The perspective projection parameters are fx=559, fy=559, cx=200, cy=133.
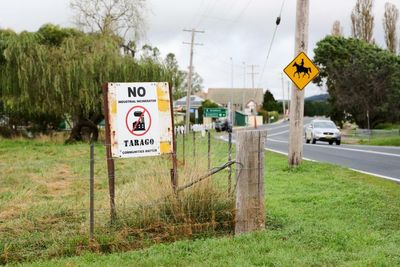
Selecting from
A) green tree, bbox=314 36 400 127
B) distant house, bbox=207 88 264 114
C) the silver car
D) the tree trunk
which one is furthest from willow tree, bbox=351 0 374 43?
distant house, bbox=207 88 264 114

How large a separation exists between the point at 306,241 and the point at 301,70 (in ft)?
30.0

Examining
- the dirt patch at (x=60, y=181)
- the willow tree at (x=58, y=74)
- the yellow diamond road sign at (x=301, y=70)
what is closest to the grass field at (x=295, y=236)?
the dirt patch at (x=60, y=181)

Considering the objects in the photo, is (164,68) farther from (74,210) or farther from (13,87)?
(74,210)

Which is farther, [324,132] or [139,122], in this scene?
[324,132]

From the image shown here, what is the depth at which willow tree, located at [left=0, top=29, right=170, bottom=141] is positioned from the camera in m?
31.2

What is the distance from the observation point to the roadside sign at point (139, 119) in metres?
7.58

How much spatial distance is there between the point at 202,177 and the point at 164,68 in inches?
1071

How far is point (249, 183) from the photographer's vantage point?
7.54 m

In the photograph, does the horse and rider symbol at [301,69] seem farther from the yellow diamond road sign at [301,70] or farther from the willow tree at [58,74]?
the willow tree at [58,74]

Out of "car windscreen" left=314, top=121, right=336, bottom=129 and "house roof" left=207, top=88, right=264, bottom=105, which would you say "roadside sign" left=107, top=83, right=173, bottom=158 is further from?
"house roof" left=207, top=88, right=264, bottom=105

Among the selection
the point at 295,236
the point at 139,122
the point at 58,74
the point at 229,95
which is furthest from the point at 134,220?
the point at 229,95

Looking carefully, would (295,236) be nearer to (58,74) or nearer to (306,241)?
(306,241)

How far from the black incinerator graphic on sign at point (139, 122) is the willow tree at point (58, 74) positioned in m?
24.5

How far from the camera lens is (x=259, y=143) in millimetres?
7637
